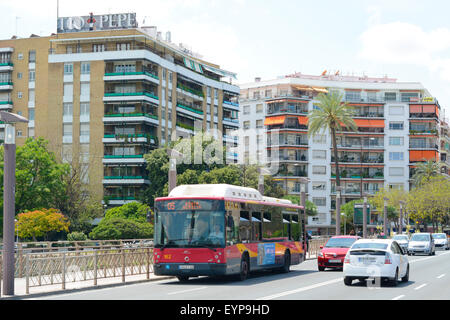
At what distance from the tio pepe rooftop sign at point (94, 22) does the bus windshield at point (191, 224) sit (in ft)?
208

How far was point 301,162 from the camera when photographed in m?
116

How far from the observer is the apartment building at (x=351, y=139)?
116 metres

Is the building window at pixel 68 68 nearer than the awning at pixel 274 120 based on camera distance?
Yes

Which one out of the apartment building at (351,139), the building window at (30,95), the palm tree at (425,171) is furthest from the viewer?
the apartment building at (351,139)

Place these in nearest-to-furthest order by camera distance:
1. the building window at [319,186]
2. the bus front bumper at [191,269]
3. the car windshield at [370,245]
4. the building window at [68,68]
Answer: the car windshield at [370,245], the bus front bumper at [191,269], the building window at [68,68], the building window at [319,186]

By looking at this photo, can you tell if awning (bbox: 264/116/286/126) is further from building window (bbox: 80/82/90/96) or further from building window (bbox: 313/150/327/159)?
building window (bbox: 80/82/90/96)

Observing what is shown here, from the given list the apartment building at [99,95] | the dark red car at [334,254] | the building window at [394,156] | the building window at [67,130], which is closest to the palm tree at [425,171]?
the building window at [394,156]

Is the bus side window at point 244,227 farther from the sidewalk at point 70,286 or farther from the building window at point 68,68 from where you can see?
the building window at point 68,68

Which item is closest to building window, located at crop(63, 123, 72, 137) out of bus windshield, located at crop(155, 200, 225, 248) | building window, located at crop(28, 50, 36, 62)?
building window, located at crop(28, 50, 36, 62)

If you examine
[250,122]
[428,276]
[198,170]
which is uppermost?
[250,122]

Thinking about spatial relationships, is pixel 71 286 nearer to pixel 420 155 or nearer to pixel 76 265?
pixel 76 265

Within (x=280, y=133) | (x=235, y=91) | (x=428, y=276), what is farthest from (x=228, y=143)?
(x=428, y=276)

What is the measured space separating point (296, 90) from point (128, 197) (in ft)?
165

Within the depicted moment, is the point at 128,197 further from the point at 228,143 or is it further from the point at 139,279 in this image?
the point at 139,279
